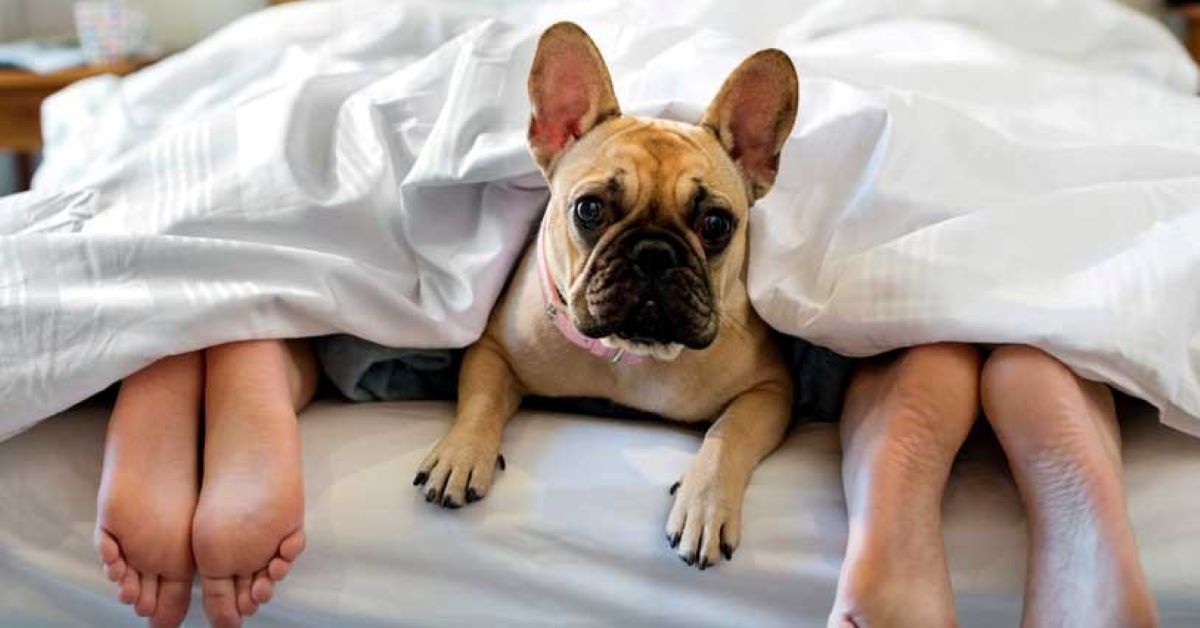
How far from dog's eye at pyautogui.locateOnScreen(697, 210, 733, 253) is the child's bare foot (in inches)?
17.8

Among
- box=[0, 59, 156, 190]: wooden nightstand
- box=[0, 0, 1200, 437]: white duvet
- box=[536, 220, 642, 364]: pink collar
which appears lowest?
box=[0, 59, 156, 190]: wooden nightstand

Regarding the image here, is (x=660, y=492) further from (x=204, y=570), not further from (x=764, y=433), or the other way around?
(x=204, y=570)

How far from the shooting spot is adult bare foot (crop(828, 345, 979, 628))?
0.78 metres

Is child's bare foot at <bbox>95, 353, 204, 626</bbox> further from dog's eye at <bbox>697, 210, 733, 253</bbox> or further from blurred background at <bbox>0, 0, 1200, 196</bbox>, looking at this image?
blurred background at <bbox>0, 0, 1200, 196</bbox>

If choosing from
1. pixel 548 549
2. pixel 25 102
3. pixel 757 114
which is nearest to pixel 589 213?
pixel 757 114

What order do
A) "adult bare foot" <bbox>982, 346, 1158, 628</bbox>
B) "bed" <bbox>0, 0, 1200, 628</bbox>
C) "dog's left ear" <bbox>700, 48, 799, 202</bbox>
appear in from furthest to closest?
"dog's left ear" <bbox>700, 48, 799, 202</bbox>
"bed" <bbox>0, 0, 1200, 628</bbox>
"adult bare foot" <bbox>982, 346, 1158, 628</bbox>

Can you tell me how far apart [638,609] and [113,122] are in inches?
37.6

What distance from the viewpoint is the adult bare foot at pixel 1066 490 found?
748 mm

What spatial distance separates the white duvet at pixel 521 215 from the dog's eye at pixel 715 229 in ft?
0.26

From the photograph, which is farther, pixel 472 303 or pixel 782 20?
pixel 782 20

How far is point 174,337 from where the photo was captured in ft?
2.99

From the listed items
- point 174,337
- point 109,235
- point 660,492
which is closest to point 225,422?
point 174,337

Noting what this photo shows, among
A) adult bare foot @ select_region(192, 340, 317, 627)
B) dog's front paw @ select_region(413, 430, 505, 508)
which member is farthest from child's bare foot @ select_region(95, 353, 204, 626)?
dog's front paw @ select_region(413, 430, 505, 508)

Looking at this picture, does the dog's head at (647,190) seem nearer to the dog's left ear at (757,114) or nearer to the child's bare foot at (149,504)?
the dog's left ear at (757,114)
